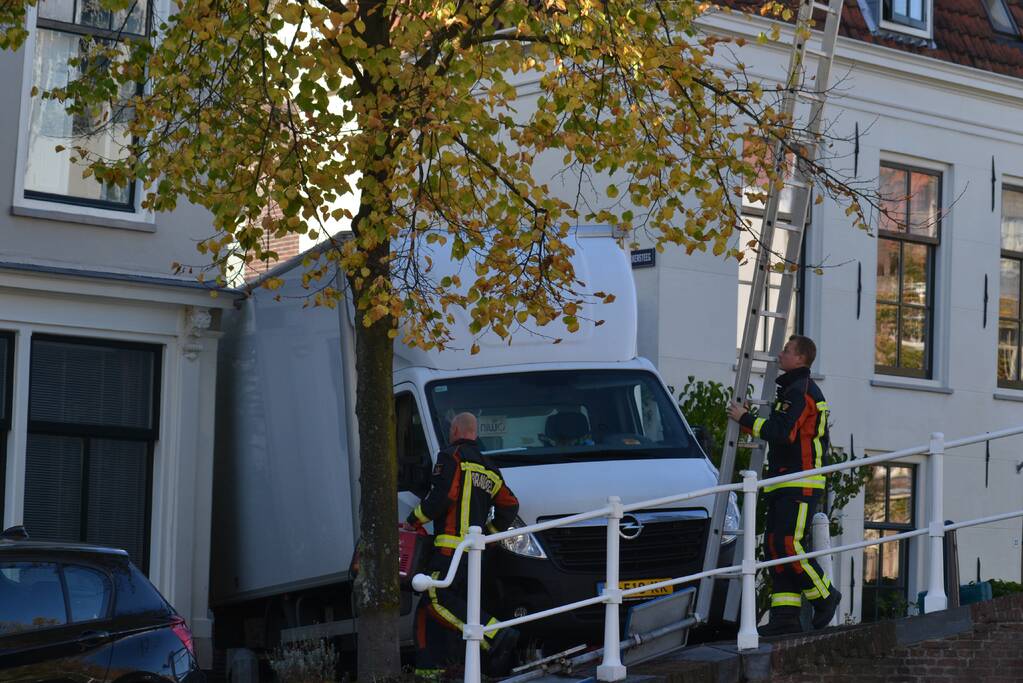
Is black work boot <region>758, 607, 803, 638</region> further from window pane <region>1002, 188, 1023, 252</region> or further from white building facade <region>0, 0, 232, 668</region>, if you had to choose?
window pane <region>1002, 188, 1023, 252</region>

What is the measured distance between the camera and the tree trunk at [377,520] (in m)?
11.1

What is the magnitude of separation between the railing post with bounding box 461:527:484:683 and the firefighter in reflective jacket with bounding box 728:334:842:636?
196cm

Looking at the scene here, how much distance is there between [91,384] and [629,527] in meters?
5.54

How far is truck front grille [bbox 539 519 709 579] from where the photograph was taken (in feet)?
38.1

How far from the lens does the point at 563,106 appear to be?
36.2ft

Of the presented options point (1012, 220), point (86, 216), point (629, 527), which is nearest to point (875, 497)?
point (1012, 220)

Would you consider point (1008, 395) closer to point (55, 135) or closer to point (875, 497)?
point (875, 497)

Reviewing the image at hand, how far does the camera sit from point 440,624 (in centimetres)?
1126

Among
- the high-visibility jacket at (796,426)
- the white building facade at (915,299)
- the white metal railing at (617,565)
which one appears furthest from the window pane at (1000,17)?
the white metal railing at (617,565)

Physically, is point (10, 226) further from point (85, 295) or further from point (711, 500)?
point (711, 500)

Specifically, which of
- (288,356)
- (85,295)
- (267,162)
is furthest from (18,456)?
(267,162)

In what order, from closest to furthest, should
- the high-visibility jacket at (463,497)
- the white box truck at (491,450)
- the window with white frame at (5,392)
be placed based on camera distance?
the high-visibility jacket at (463,497), the white box truck at (491,450), the window with white frame at (5,392)

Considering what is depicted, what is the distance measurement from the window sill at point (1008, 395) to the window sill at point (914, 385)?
77 centimetres

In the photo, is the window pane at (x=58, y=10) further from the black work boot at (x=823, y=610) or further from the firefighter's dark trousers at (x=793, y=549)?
the black work boot at (x=823, y=610)
